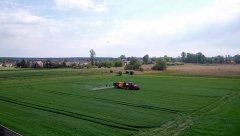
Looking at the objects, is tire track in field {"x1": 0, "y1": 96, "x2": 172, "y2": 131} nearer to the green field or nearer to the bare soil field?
the green field

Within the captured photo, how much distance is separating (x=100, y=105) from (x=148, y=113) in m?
Result: 6.64

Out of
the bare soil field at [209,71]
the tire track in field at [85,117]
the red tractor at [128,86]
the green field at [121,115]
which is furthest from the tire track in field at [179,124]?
the bare soil field at [209,71]

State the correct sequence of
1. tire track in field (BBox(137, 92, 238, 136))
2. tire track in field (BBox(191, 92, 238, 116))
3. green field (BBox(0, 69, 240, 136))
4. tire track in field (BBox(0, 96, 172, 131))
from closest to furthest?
tire track in field (BBox(137, 92, 238, 136)) < green field (BBox(0, 69, 240, 136)) < tire track in field (BBox(0, 96, 172, 131)) < tire track in field (BBox(191, 92, 238, 116))

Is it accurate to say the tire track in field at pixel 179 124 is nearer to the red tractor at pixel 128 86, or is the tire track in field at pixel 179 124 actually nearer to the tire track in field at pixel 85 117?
the tire track in field at pixel 85 117

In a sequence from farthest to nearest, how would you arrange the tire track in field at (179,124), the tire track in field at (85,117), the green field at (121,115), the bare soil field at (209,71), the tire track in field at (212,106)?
the bare soil field at (209,71) → the tire track in field at (212,106) → the tire track in field at (85,117) → the green field at (121,115) → the tire track in field at (179,124)

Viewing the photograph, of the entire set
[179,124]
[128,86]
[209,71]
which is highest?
[209,71]

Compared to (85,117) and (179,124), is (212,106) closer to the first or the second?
(179,124)

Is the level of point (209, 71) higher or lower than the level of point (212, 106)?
higher

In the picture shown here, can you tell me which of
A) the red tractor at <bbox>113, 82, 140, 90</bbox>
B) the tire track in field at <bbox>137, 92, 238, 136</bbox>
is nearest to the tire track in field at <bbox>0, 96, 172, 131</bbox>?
the tire track in field at <bbox>137, 92, 238, 136</bbox>

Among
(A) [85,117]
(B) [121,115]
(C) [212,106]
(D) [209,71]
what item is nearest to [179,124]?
(B) [121,115]

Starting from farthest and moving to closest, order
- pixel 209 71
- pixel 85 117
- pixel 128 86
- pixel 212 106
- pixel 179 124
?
pixel 209 71 < pixel 128 86 < pixel 212 106 < pixel 85 117 < pixel 179 124

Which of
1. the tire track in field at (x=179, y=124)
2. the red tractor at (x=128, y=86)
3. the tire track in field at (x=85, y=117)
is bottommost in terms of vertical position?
the tire track in field at (x=179, y=124)

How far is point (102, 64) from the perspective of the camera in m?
158

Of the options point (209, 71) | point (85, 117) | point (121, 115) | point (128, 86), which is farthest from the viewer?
point (209, 71)
